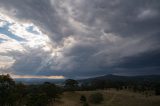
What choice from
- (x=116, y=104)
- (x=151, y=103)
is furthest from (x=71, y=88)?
(x=151, y=103)

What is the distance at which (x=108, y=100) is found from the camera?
112 metres

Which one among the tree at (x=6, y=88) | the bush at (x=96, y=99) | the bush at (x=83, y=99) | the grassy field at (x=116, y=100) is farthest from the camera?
the bush at (x=83, y=99)

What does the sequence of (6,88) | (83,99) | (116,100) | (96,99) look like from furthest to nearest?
(83,99)
(96,99)
(116,100)
(6,88)

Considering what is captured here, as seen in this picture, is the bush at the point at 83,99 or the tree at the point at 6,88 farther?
the bush at the point at 83,99

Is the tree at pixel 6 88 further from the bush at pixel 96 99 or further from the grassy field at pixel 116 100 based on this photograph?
the bush at pixel 96 99

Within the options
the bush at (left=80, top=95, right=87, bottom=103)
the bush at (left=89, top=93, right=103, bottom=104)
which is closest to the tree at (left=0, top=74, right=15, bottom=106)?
the bush at (left=89, top=93, right=103, bottom=104)

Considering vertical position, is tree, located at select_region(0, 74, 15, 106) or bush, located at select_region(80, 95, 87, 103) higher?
tree, located at select_region(0, 74, 15, 106)

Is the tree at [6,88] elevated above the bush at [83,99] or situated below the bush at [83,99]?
above

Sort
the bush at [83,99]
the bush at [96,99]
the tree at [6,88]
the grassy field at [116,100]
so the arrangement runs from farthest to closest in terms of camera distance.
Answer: the bush at [83,99] → the bush at [96,99] → the grassy field at [116,100] → the tree at [6,88]

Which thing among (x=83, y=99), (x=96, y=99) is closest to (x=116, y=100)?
(x=96, y=99)

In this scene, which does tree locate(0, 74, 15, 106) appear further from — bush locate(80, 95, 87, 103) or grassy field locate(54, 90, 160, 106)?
bush locate(80, 95, 87, 103)

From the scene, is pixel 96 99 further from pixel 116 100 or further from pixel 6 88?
pixel 6 88

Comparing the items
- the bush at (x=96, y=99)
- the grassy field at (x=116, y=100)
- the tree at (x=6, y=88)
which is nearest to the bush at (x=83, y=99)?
the grassy field at (x=116, y=100)

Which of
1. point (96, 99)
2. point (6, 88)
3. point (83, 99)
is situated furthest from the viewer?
point (83, 99)
